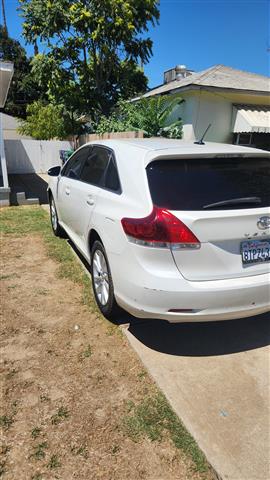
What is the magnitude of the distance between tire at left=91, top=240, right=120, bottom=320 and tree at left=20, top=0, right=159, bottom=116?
16.7 metres

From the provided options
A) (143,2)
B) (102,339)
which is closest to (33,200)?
(102,339)

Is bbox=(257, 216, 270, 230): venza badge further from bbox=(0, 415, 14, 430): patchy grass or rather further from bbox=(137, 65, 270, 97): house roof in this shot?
bbox=(137, 65, 270, 97): house roof

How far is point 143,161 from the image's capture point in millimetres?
2992

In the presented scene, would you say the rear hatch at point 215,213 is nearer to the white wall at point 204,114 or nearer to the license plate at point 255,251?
the license plate at point 255,251

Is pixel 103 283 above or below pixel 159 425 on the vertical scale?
above

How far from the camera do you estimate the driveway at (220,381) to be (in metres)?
2.24

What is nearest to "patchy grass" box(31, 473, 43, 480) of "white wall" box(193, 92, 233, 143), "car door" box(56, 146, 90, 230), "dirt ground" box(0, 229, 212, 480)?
"dirt ground" box(0, 229, 212, 480)

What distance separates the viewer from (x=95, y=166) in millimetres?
4188

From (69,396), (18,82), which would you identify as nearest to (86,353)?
(69,396)

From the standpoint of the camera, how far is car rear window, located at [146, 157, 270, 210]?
8.98ft

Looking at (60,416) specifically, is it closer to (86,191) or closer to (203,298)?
(203,298)

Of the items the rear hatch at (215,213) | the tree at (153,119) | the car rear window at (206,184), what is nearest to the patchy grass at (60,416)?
the rear hatch at (215,213)

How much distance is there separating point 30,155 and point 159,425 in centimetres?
1705

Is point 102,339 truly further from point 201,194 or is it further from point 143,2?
point 143,2
